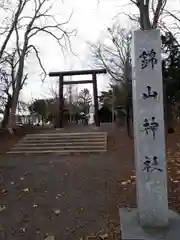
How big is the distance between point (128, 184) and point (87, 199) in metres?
1.34

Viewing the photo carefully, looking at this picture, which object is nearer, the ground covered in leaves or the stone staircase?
the ground covered in leaves

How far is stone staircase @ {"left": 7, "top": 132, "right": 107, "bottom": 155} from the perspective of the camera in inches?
563

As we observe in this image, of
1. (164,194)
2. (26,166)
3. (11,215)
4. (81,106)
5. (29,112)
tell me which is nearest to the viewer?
(164,194)

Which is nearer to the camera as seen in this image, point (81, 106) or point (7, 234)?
point (7, 234)

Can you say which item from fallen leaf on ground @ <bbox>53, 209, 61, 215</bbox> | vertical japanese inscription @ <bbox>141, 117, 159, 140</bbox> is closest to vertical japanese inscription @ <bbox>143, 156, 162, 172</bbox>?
vertical japanese inscription @ <bbox>141, 117, 159, 140</bbox>

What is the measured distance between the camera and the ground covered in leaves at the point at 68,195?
5.81 metres

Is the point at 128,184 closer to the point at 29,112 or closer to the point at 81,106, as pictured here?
the point at 29,112

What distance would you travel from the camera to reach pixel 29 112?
42.4 m

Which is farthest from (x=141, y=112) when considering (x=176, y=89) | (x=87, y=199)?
(x=176, y=89)

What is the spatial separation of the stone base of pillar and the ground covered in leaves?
273 mm

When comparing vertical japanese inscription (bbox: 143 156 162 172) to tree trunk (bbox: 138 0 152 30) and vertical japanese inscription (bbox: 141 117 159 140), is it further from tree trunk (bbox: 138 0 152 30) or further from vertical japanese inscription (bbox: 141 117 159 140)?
tree trunk (bbox: 138 0 152 30)

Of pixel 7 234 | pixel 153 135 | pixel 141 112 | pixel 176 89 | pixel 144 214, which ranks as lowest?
pixel 7 234

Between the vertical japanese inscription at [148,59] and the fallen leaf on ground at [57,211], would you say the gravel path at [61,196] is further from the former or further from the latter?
the vertical japanese inscription at [148,59]

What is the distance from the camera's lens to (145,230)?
5.19 meters
